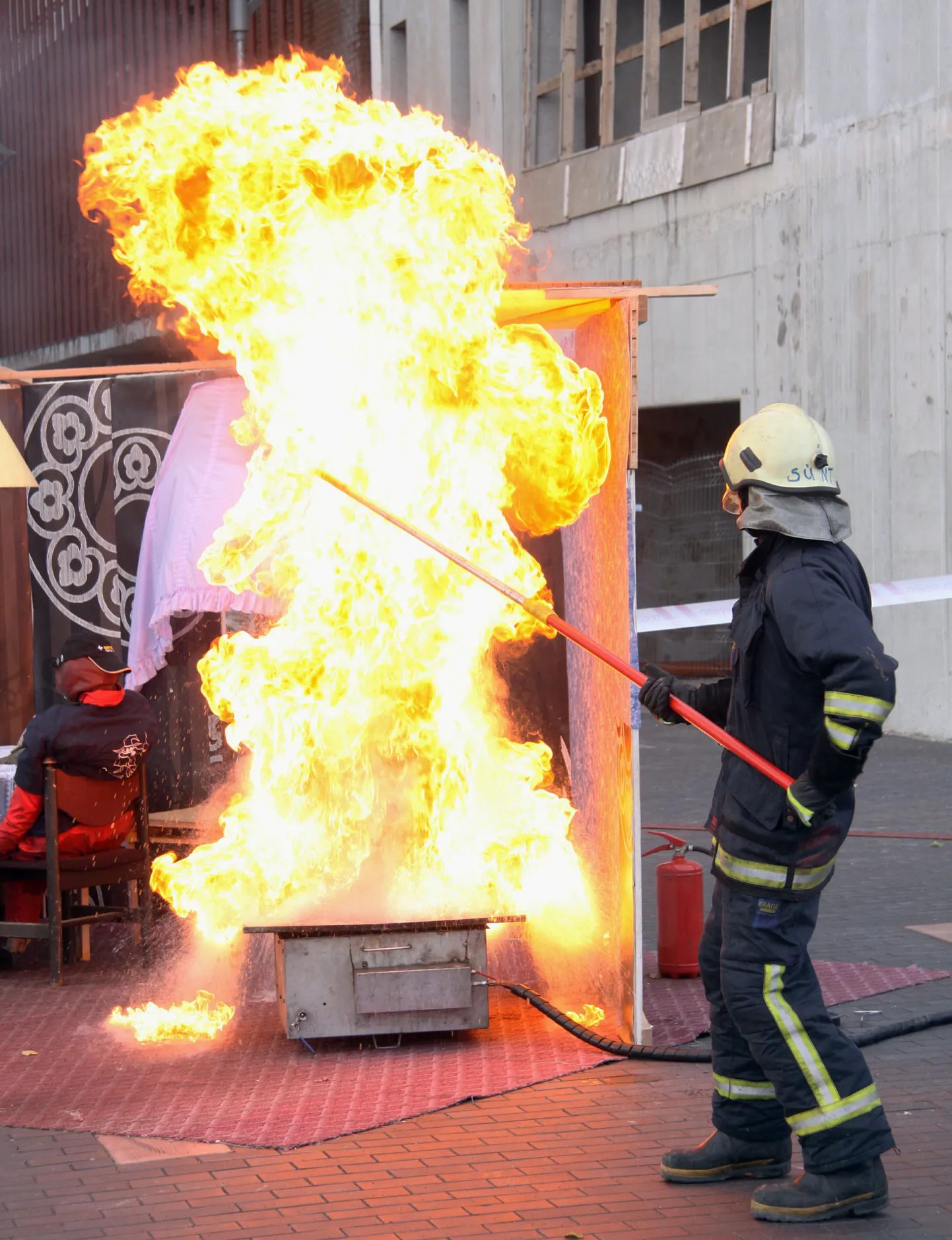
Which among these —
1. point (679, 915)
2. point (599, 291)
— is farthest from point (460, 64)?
point (679, 915)

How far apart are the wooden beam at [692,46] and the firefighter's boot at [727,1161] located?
13.8 meters

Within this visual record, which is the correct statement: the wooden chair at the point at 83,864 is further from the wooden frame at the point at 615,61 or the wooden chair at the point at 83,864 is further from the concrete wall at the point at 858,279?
the wooden frame at the point at 615,61

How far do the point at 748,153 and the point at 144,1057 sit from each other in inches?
486

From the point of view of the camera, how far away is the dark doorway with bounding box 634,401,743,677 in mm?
18047

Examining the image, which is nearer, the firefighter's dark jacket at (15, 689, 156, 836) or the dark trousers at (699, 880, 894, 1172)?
the dark trousers at (699, 880, 894, 1172)

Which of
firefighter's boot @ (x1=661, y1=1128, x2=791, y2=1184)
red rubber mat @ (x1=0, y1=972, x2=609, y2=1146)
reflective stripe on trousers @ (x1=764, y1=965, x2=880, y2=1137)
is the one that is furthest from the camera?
red rubber mat @ (x1=0, y1=972, x2=609, y2=1146)

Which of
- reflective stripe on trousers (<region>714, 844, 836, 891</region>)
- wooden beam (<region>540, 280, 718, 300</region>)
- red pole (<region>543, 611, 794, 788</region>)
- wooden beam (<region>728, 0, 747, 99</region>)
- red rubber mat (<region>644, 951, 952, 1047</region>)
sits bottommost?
red rubber mat (<region>644, 951, 952, 1047</region>)

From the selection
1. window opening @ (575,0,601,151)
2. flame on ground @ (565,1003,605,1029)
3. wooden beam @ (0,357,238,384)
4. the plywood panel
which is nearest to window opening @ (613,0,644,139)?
window opening @ (575,0,601,151)

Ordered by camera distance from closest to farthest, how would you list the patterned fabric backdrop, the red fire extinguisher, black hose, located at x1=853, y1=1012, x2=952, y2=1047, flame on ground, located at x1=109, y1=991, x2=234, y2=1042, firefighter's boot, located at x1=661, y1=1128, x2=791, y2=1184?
firefighter's boot, located at x1=661, y1=1128, x2=791, y2=1184 < black hose, located at x1=853, y1=1012, x2=952, y2=1047 < flame on ground, located at x1=109, y1=991, x2=234, y2=1042 < the red fire extinguisher < the patterned fabric backdrop

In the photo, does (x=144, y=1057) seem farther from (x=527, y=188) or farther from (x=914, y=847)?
(x=527, y=188)

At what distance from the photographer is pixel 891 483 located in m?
14.7

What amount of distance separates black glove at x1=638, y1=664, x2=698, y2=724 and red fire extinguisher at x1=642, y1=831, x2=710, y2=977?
6.85ft

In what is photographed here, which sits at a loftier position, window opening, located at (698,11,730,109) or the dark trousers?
window opening, located at (698,11,730,109)

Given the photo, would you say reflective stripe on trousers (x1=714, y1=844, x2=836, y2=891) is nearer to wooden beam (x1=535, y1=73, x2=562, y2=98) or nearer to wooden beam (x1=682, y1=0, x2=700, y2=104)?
wooden beam (x1=682, y1=0, x2=700, y2=104)
